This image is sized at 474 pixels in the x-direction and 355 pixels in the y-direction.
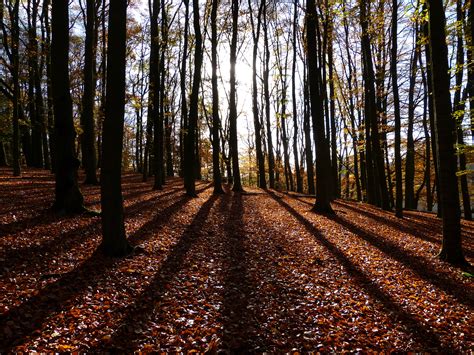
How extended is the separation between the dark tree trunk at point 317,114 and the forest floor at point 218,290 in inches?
134

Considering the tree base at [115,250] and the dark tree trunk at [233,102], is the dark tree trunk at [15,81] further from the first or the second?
the tree base at [115,250]

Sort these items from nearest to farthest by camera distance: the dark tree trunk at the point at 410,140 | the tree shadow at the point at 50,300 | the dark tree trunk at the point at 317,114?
the tree shadow at the point at 50,300 → the dark tree trunk at the point at 317,114 → the dark tree trunk at the point at 410,140

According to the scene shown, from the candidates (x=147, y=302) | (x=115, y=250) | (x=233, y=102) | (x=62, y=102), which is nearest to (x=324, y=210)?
(x=233, y=102)

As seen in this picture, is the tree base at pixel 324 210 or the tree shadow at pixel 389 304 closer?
the tree shadow at pixel 389 304

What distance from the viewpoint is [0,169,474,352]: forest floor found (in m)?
3.67

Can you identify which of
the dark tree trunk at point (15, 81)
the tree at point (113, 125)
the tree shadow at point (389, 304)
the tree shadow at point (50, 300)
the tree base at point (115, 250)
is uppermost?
the dark tree trunk at point (15, 81)

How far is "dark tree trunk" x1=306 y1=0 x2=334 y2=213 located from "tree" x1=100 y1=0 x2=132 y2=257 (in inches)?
308

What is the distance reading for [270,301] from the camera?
4.81m

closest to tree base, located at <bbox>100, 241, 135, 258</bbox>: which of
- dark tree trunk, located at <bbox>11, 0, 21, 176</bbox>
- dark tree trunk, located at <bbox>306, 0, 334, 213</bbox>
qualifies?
dark tree trunk, located at <bbox>306, 0, 334, 213</bbox>

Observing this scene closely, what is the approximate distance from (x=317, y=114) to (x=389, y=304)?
27.3 feet

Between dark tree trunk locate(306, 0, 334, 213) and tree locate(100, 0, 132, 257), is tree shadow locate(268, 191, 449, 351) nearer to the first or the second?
dark tree trunk locate(306, 0, 334, 213)

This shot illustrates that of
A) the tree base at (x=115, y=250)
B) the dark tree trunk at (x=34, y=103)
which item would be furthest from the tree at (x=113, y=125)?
the dark tree trunk at (x=34, y=103)

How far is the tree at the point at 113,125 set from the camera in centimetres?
559

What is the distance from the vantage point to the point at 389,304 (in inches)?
196
